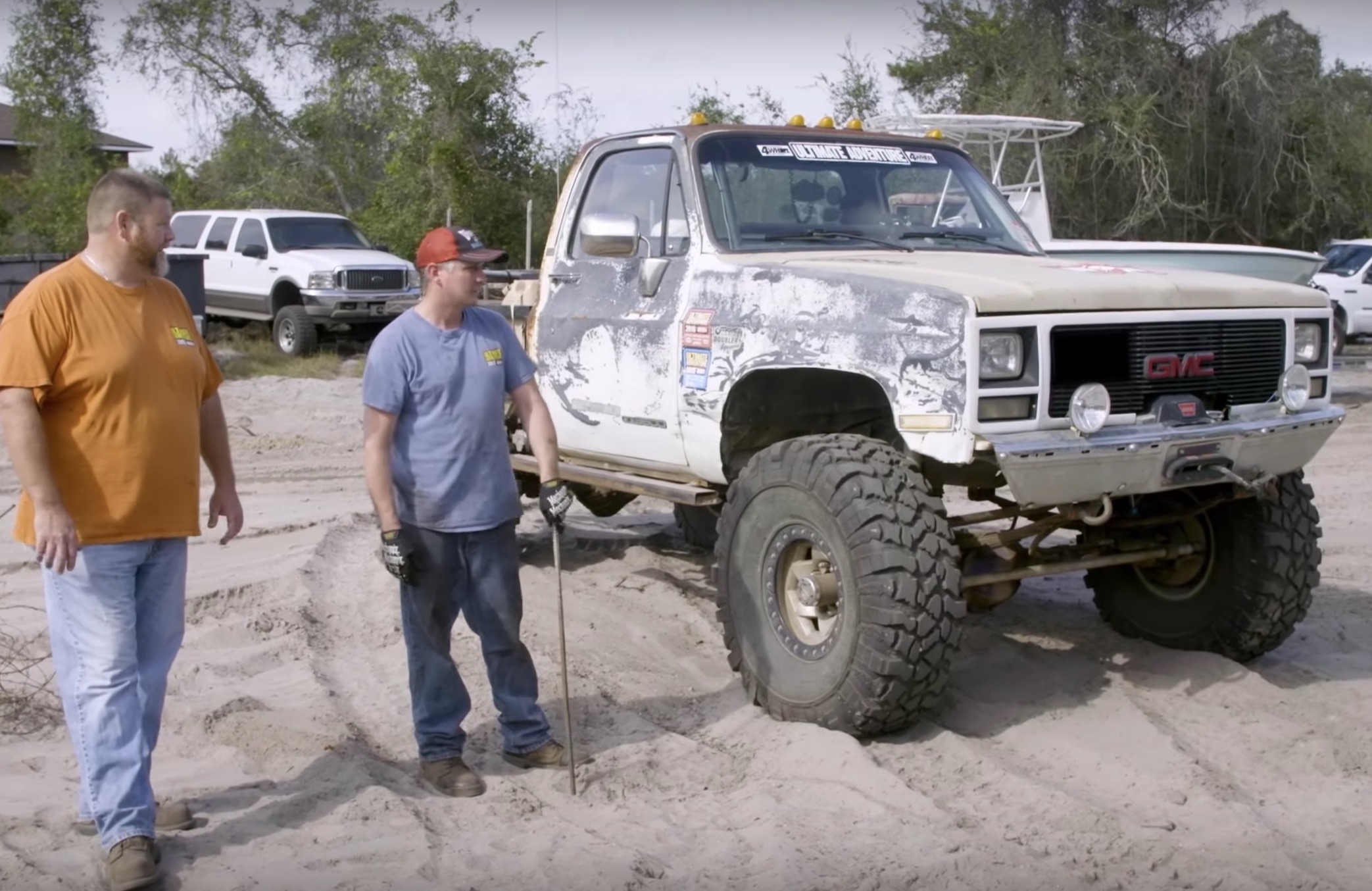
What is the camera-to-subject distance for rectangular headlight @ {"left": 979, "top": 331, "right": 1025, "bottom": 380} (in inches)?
190

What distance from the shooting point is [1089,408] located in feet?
16.1

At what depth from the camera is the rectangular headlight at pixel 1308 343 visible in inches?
221

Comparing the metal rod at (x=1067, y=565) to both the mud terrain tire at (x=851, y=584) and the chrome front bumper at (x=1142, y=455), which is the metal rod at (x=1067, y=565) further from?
the chrome front bumper at (x=1142, y=455)

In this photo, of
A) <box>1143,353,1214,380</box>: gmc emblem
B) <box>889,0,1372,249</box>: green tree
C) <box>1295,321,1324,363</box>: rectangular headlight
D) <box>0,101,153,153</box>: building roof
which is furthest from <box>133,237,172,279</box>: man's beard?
<box>0,101,153,153</box>: building roof

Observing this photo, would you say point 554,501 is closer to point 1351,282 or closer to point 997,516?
point 997,516

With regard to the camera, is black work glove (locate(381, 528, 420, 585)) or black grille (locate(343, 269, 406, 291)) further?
black grille (locate(343, 269, 406, 291))

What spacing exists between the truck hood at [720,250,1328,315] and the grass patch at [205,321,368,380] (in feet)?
34.5

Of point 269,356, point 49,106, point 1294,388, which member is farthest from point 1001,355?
point 49,106

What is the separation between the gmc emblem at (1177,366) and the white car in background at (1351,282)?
56.9 ft

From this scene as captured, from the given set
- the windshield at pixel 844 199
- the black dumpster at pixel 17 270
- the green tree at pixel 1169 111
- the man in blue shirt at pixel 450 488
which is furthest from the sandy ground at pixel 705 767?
the green tree at pixel 1169 111

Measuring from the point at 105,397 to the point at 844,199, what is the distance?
11.0 feet

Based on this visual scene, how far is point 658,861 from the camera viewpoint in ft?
13.8

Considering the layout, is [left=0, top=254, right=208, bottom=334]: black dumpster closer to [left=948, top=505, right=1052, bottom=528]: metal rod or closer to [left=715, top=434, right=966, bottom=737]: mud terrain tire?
[left=715, top=434, right=966, bottom=737]: mud terrain tire

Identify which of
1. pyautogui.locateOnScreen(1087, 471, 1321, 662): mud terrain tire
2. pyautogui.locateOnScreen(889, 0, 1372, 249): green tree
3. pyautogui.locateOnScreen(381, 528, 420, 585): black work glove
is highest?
pyautogui.locateOnScreen(889, 0, 1372, 249): green tree
